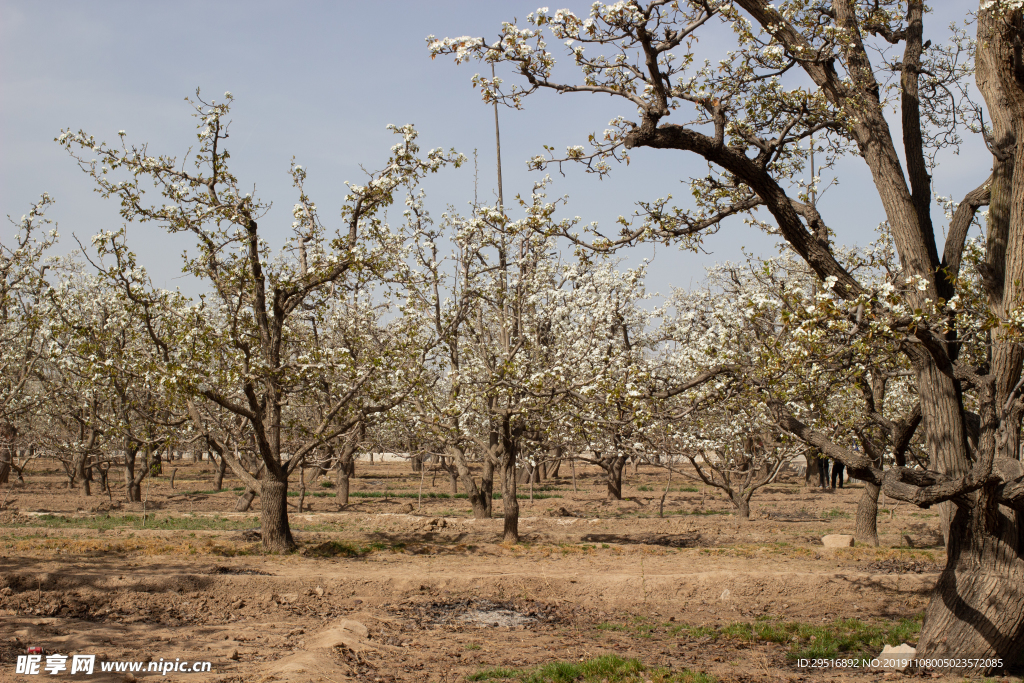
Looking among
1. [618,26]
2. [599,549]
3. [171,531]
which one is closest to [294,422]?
[171,531]

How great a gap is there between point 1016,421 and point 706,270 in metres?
23.2

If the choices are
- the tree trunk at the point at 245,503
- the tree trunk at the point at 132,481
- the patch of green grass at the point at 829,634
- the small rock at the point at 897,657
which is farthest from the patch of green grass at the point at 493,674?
the tree trunk at the point at 132,481

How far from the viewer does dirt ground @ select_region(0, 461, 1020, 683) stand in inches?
330

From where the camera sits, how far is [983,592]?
298 inches

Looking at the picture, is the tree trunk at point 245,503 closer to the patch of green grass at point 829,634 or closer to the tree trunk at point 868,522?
the patch of green grass at point 829,634

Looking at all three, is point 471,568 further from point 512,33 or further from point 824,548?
point 512,33

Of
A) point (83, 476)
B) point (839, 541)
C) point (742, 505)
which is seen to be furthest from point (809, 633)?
point (83, 476)

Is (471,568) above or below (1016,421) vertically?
below

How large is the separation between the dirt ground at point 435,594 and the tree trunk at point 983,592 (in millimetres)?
992

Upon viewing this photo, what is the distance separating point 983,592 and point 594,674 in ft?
14.1

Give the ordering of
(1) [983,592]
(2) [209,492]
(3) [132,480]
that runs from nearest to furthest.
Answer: (1) [983,592] < (3) [132,480] < (2) [209,492]

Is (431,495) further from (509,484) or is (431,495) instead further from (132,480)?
(509,484)

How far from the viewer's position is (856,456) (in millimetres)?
7770

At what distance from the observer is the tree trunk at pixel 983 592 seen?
7488 millimetres
